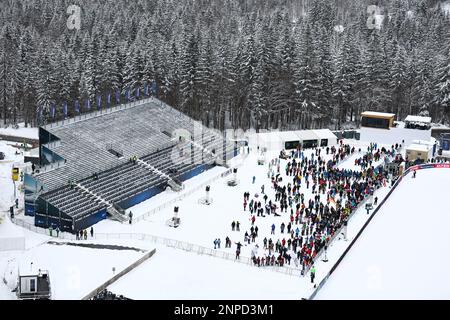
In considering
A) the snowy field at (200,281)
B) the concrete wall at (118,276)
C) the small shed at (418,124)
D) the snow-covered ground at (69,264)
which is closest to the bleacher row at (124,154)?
the snow-covered ground at (69,264)

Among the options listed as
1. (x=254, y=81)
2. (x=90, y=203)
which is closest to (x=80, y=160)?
(x=90, y=203)

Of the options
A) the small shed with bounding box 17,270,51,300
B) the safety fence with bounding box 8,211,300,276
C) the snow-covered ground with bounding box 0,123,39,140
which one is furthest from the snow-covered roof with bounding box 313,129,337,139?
the small shed with bounding box 17,270,51,300

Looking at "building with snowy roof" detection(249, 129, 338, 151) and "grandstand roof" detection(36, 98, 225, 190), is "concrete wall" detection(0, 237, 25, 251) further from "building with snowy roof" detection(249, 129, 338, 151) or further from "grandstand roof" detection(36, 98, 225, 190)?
"building with snowy roof" detection(249, 129, 338, 151)

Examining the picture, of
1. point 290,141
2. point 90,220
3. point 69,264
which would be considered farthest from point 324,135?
point 69,264

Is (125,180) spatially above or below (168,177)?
above

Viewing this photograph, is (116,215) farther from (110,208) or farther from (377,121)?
(377,121)

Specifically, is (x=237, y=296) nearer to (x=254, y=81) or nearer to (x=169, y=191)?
(x=169, y=191)
